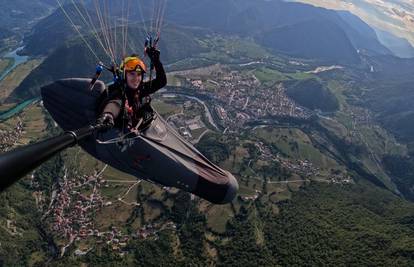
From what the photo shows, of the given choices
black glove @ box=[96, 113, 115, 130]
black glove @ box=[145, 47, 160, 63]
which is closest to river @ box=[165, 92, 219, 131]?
black glove @ box=[145, 47, 160, 63]

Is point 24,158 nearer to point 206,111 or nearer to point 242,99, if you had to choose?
point 206,111

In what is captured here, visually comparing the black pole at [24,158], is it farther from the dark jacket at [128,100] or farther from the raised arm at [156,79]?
the raised arm at [156,79]

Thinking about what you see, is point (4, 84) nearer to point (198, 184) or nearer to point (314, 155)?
point (314, 155)

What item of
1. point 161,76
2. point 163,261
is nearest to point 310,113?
point 163,261

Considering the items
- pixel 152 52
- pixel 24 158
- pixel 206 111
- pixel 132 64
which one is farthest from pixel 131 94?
pixel 206 111

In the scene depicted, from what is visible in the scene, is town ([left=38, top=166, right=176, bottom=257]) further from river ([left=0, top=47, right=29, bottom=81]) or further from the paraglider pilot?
river ([left=0, top=47, right=29, bottom=81])
